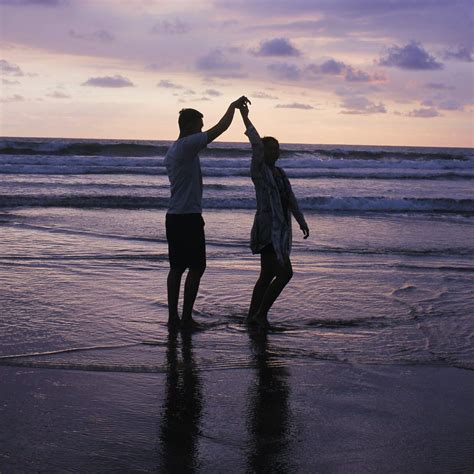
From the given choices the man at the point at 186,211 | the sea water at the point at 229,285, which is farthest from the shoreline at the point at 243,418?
the man at the point at 186,211

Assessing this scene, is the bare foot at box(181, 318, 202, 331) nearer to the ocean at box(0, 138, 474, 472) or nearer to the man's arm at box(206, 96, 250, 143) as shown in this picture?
the ocean at box(0, 138, 474, 472)

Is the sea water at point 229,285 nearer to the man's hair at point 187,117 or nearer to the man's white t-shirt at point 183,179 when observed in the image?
the man's white t-shirt at point 183,179

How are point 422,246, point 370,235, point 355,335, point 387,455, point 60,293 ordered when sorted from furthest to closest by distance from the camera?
1. point 370,235
2. point 422,246
3. point 60,293
4. point 355,335
5. point 387,455

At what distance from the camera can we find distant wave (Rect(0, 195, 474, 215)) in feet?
59.5

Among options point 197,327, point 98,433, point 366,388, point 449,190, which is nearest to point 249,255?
point 197,327

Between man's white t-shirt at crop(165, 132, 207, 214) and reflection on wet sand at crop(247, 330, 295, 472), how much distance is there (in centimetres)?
135

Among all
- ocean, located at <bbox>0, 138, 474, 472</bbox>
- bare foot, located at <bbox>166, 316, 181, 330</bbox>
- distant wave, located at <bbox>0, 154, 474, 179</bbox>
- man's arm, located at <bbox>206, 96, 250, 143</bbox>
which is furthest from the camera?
distant wave, located at <bbox>0, 154, 474, 179</bbox>

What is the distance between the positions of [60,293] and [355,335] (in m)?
2.94

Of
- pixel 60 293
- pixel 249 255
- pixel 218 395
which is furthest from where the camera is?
pixel 249 255

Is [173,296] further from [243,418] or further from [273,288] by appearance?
[243,418]

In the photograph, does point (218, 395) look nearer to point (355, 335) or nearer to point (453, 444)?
point (453, 444)

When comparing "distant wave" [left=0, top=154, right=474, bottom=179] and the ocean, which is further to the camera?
"distant wave" [left=0, top=154, right=474, bottom=179]

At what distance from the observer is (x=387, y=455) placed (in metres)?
3.55

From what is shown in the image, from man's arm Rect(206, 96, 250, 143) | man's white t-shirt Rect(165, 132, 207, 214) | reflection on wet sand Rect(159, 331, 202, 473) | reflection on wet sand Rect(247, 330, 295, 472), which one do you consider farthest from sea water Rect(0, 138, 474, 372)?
man's arm Rect(206, 96, 250, 143)
